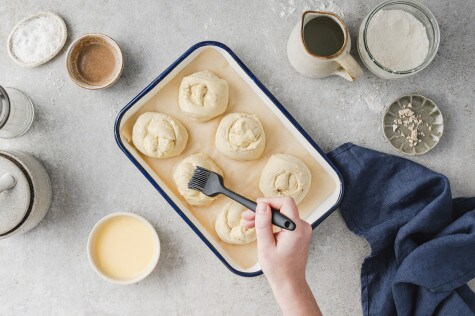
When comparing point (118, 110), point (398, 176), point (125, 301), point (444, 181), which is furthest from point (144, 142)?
point (444, 181)

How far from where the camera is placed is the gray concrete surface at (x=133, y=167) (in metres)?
1.33

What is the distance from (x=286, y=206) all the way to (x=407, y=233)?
450 mm

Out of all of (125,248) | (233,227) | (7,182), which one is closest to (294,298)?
(233,227)

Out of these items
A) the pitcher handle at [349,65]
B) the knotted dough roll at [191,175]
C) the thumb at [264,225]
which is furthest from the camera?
the knotted dough roll at [191,175]

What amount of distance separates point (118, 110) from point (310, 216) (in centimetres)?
64

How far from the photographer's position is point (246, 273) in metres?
1.25

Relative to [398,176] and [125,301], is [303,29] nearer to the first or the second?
[398,176]

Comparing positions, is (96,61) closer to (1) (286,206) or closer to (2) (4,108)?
(2) (4,108)

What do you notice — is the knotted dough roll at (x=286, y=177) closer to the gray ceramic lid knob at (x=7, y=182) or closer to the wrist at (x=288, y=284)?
the wrist at (x=288, y=284)

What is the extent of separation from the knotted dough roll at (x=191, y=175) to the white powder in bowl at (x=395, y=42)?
55 cm

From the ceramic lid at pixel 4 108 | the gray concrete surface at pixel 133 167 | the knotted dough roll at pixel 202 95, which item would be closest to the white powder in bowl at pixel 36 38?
the gray concrete surface at pixel 133 167

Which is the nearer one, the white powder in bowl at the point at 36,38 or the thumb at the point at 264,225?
the thumb at the point at 264,225

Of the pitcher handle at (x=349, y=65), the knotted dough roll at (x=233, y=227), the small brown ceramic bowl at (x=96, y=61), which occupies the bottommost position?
the knotted dough roll at (x=233, y=227)

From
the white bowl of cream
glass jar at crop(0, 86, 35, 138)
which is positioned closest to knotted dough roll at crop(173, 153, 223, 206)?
the white bowl of cream
